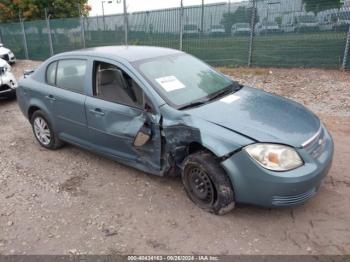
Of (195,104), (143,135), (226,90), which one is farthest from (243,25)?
(143,135)

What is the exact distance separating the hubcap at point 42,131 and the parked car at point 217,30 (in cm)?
690

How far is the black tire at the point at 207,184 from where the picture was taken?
2961 mm

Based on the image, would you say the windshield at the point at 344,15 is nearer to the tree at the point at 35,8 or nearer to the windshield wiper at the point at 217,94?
the windshield wiper at the point at 217,94

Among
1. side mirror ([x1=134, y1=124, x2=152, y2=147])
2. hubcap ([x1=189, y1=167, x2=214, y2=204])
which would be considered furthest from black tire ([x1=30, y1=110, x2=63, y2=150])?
hubcap ([x1=189, y1=167, x2=214, y2=204])

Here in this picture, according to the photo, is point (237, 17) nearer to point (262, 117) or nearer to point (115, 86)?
point (115, 86)

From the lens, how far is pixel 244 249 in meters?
2.74

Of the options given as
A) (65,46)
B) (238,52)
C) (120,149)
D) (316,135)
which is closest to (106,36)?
(65,46)

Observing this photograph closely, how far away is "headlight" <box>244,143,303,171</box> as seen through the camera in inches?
108

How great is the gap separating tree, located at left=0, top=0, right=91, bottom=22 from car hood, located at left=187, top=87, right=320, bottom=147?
18.2 metres

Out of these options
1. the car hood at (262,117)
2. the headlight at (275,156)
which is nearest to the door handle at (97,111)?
the car hood at (262,117)

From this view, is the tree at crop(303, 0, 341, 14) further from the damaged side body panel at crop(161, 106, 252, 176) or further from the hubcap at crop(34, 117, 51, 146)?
the hubcap at crop(34, 117, 51, 146)

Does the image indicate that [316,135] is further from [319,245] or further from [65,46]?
[65,46]

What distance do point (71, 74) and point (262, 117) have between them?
8.52ft

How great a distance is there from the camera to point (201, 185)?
126 inches
